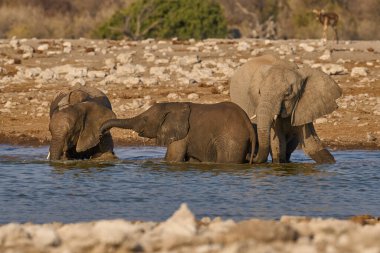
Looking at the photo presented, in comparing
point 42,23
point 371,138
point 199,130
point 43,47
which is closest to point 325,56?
point 43,47

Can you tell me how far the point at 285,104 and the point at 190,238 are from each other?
753 centimetres

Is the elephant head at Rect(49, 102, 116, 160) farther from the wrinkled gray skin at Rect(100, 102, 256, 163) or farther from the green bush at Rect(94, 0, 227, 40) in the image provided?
the green bush at Rect(94, 0, 227, 40)

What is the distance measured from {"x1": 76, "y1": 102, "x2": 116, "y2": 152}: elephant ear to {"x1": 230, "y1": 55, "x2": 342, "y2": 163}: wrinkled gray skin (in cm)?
181

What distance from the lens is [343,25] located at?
4384cm

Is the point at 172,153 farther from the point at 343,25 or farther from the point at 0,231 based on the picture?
the point at 343,25

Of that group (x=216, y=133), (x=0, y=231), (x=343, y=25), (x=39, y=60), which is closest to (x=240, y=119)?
(x=216, y=133)

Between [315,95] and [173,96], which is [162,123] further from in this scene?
[173,96]

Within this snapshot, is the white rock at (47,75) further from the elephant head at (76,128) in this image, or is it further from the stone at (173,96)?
the elephant head at (76,128)

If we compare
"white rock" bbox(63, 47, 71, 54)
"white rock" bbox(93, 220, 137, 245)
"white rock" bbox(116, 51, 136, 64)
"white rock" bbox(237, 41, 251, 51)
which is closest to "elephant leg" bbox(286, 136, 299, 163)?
"white rock" bbox(93, 220, 137, 245)

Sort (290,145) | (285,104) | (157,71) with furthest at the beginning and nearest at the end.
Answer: (157,71)
(290,145)
(285,104)

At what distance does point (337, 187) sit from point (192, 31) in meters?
21.9

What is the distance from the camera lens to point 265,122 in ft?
46.4

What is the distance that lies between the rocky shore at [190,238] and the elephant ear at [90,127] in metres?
7.34

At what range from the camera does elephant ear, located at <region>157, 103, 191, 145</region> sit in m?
14.7
